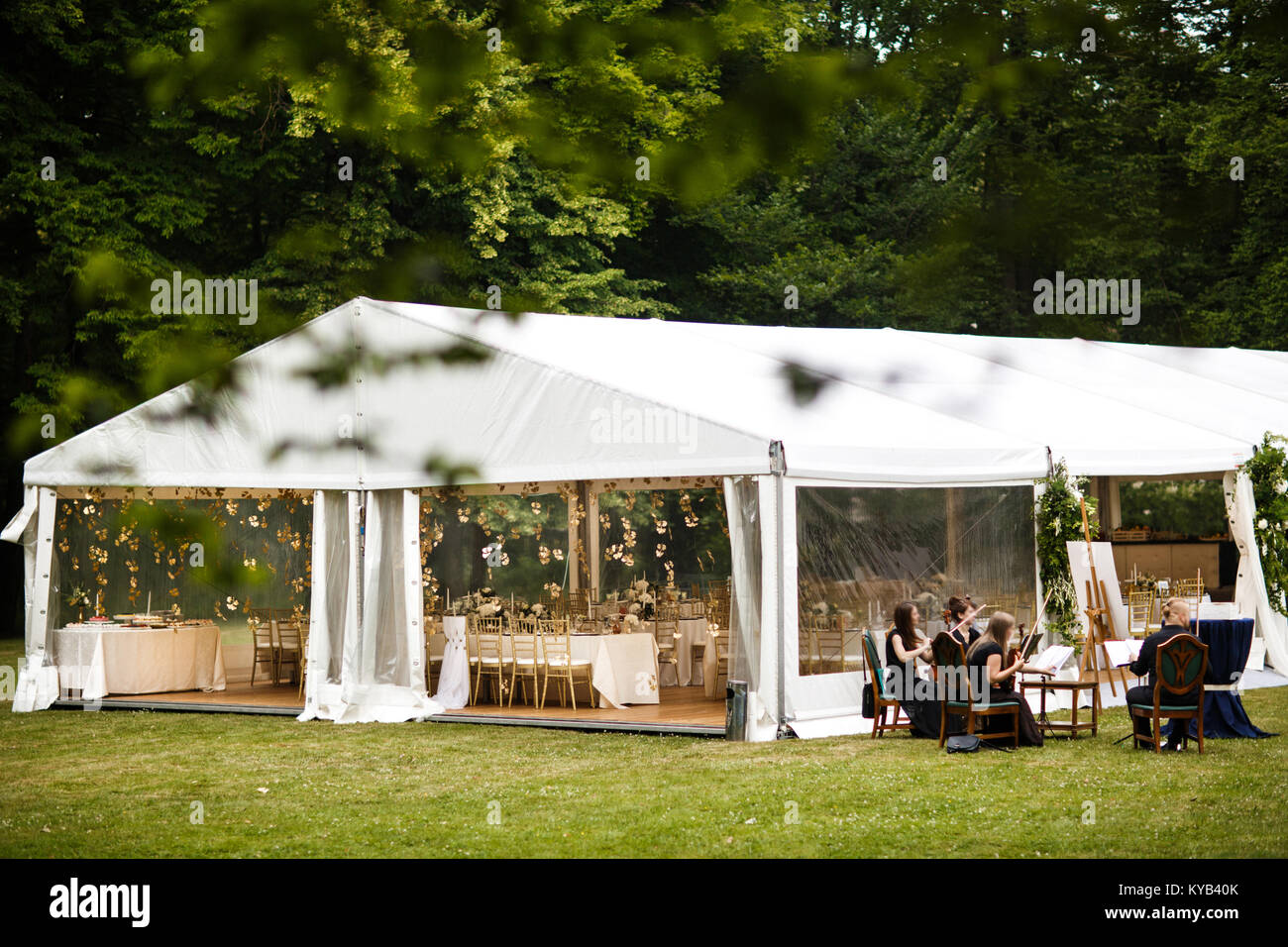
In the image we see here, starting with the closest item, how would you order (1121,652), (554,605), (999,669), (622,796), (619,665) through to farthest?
1. (622,796)
2. (999,669)
3. (1121,652)
4. (619,665)
5. (554,605)

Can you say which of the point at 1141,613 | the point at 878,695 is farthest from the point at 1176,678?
the point at 1141,613

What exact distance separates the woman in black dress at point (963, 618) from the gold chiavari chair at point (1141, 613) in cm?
387

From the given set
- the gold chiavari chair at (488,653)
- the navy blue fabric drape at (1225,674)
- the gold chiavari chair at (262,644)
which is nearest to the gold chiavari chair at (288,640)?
the gold chiavari chair at (262,644)

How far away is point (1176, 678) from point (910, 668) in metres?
1.90

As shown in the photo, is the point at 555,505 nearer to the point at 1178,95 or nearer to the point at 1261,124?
the point at 1261,124

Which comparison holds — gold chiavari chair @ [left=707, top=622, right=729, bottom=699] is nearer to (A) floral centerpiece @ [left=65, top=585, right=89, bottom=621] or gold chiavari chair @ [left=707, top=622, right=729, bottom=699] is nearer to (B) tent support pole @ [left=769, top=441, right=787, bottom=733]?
(B) tent support pole @ [left=769, top=441, right=787, bottom=733]

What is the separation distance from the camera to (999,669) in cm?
998

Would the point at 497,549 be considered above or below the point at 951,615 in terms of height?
above

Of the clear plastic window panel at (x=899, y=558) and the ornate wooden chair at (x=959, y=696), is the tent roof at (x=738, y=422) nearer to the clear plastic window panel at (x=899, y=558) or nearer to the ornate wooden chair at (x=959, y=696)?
the clear plastic window panel at (x=899, y=558)

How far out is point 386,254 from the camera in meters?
1.92

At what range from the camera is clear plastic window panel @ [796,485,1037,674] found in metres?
11.1

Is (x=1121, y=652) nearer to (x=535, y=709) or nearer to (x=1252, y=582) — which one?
(x=1252, y=582)

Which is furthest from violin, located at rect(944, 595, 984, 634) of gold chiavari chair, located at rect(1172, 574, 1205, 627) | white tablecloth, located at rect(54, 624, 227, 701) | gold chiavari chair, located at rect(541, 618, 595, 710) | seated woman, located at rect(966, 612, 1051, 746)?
white tablecloth, located at rect(54, 624, 227, 701)
